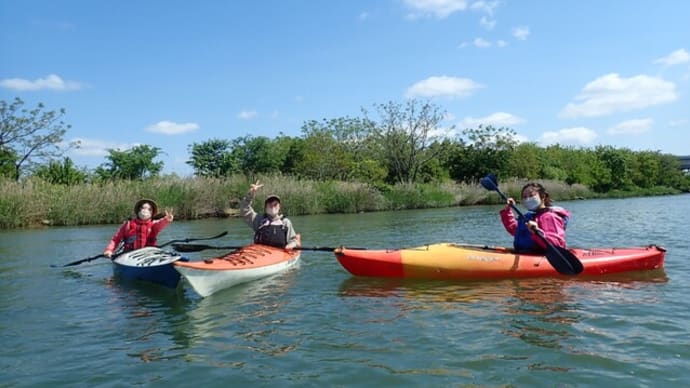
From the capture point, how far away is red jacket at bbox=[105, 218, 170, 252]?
7.90 meters

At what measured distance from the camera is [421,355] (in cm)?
421

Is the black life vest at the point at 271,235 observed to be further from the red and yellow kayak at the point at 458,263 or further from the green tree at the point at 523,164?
the green tree at the point at 523,164

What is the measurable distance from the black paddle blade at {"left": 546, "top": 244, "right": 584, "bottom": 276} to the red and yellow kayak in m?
0.14

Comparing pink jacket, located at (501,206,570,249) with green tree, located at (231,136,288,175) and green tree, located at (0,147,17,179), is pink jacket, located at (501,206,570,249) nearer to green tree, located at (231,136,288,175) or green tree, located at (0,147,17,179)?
green tree, located at (0,147,17,179)

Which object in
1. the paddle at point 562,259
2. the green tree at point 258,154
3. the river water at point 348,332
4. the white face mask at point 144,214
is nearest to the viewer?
the river water at point 348,332

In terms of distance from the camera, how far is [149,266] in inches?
263

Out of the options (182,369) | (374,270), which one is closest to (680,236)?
(374,270)

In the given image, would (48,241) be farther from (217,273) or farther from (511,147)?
(511,147)

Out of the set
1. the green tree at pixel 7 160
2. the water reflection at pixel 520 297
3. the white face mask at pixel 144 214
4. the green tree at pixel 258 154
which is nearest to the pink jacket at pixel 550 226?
the water reflection at pixel 520 297

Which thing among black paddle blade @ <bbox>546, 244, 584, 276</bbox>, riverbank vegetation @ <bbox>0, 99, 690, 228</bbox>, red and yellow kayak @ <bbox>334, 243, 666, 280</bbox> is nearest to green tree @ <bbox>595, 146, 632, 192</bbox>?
riverbank vegetation @ <bbox>0, 99, 690, 228</bbox>

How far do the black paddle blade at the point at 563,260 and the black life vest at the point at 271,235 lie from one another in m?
3.62

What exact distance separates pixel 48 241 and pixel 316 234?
649 centimetres

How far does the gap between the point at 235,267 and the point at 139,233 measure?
214 cm

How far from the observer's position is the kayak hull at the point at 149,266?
648 centimetres
